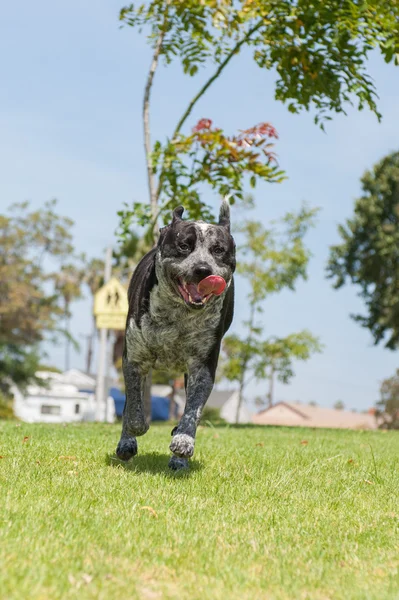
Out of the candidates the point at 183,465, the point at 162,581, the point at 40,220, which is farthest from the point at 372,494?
the point at 40,220

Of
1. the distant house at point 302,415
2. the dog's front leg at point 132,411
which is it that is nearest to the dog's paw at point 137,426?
the dog's front leg at point 132,411

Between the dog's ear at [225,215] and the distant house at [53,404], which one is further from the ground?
the dog's ear at [225,215]

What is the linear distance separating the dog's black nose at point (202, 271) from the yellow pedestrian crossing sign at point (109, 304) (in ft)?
65.2

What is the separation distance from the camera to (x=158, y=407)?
172ft

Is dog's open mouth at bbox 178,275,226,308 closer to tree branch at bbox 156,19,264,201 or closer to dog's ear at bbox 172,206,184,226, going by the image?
dog's ear at bbox 172,206,184,226

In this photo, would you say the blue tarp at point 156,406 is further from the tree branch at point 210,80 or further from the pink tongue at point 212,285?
the pink tongue at point 212,285

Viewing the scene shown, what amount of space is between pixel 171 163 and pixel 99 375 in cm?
1535

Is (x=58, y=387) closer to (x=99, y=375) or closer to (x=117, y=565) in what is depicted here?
(x=99, y=375)

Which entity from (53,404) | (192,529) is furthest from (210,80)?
(53,404)

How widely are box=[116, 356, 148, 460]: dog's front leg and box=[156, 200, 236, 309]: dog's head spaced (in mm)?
977

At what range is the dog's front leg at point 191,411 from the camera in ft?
18.5

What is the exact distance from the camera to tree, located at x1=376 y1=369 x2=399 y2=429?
2934 cm

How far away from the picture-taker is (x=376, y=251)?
3469 cm

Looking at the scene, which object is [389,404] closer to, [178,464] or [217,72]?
[217,72]
